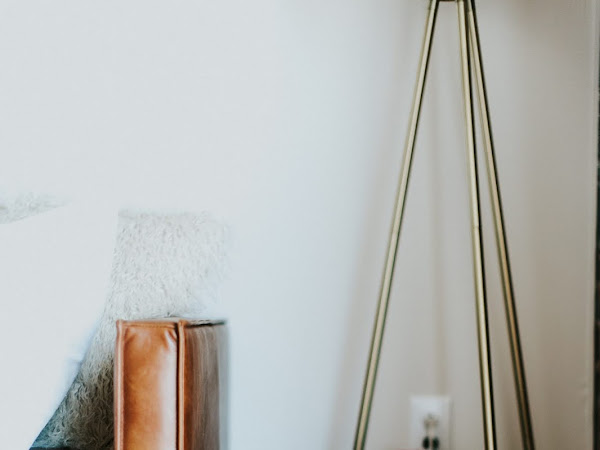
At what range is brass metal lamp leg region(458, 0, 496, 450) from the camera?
1.30 metres

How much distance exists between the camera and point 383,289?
1430 millimetres

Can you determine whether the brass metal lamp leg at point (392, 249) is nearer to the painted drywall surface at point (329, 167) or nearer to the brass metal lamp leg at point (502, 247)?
the brass metal lamp leg at point (502, 247)

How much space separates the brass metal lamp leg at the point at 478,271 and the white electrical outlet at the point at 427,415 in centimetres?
33

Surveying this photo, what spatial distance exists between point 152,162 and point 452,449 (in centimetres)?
96

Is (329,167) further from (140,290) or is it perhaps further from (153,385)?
→ (153,385)

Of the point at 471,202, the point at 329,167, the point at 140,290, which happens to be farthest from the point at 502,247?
the point at 140,290

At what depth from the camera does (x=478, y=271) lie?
4.35 ft

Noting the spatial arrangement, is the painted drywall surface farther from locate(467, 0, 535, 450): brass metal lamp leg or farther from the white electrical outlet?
locate(467, 0, 535, 450): brass metal lamp leg

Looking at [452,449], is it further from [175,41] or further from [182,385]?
[175,41]

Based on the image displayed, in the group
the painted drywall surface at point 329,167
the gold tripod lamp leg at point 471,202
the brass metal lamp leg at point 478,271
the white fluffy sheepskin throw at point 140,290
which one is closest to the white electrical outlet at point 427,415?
the painted drywall surface at point 329,167

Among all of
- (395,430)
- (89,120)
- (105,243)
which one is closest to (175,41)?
(89,120)

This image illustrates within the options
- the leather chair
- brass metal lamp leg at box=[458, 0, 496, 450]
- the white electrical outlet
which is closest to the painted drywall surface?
the white electrical outlet

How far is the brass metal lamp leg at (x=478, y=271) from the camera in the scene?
→ 1.30m

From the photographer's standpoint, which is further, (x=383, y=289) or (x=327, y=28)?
(x=327, y=28)
